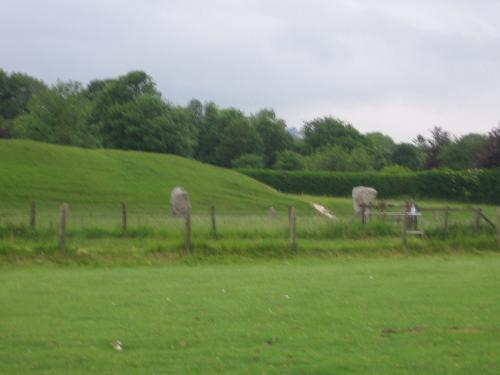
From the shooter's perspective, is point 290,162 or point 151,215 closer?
point 151,215

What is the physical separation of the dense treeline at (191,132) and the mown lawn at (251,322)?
6697 centimetres

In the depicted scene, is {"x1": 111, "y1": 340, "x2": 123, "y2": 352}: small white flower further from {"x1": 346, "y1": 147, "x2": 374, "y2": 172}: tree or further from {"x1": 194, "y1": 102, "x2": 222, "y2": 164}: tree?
{"x1": 194, "y1": 102, "x2": 222, "y2": 164}: tree

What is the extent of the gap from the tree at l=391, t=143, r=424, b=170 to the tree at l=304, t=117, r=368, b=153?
20.6 ft

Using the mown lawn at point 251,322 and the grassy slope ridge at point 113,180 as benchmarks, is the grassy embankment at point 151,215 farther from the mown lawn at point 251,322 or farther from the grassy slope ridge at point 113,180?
the mown lawn at point 251,322

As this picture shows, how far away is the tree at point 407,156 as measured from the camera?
126 meters

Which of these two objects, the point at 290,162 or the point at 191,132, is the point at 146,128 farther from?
the point at 290,162

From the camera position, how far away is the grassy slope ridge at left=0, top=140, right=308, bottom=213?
5569 centimetres

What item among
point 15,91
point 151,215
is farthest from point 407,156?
point 151,215

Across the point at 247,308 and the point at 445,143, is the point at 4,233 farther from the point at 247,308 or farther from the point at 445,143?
the point at 445,143

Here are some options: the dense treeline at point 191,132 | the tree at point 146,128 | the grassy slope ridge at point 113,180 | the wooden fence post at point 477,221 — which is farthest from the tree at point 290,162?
the wooden fence post at point 477,221

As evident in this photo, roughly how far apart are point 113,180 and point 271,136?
83241 mm

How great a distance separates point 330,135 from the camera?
454ft

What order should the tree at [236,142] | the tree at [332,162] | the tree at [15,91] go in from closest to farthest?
the tree at [332,162] < the tree at [15,91] < the tree at [236,142]

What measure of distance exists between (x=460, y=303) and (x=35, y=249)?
49.2ft
